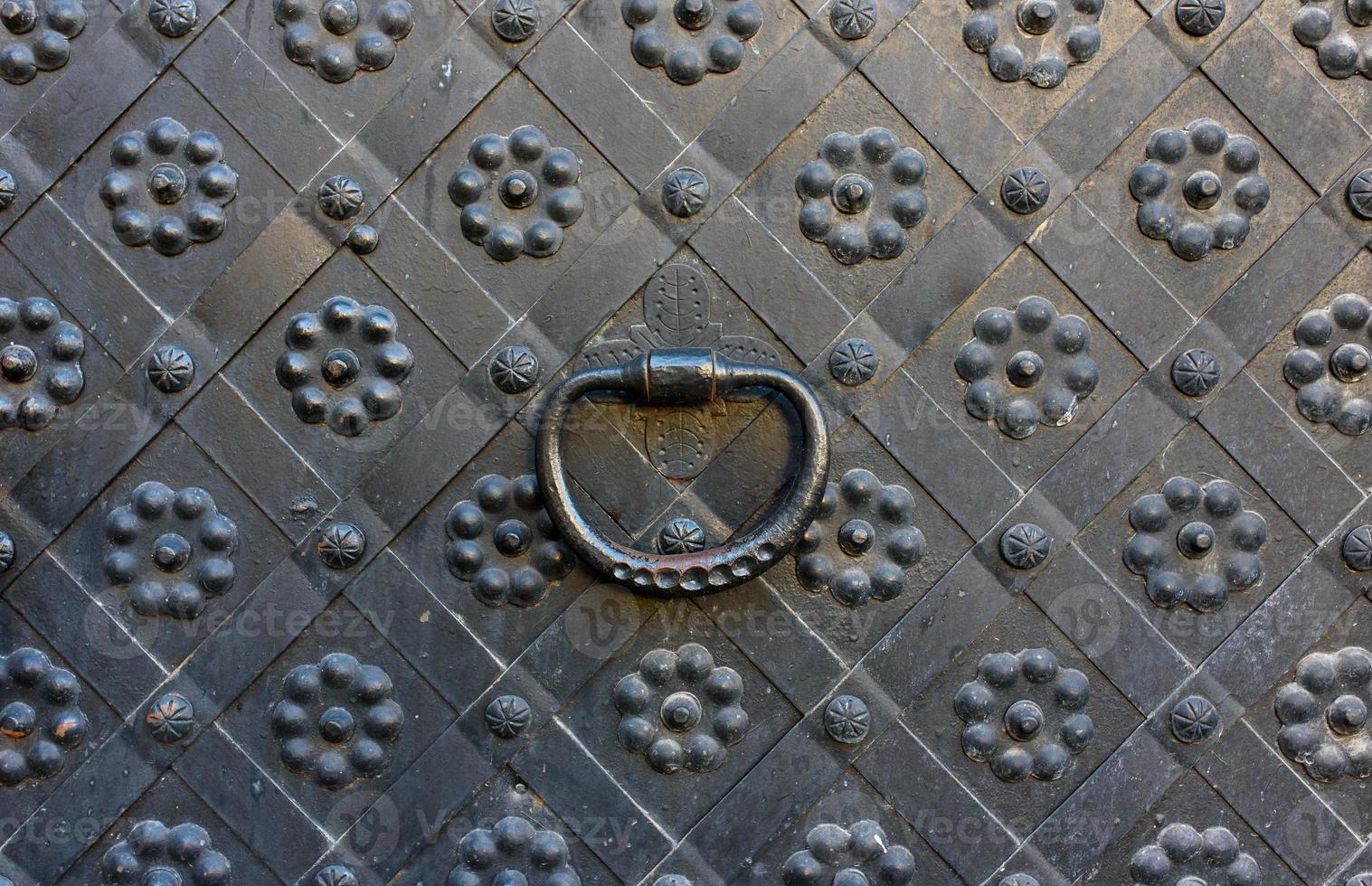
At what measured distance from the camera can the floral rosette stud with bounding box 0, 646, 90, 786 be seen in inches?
125

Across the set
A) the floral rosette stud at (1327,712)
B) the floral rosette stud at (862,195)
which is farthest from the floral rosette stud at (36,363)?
the floral rosette stud at (1327,712)

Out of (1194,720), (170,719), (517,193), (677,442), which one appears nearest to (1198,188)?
(1194,720)

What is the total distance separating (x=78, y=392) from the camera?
3193 millimetres

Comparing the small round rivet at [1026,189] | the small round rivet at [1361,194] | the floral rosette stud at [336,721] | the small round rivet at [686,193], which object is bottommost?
the floral rosette stud at [336,721]

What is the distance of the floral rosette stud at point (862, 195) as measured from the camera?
10.4 feet

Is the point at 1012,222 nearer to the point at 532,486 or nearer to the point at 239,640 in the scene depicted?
the point at 532,486

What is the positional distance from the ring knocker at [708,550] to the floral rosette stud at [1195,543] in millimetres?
817

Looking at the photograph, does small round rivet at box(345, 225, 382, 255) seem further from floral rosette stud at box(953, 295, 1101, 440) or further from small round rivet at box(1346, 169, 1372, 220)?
small round rivet at box(1346, 169, 1372, 220)

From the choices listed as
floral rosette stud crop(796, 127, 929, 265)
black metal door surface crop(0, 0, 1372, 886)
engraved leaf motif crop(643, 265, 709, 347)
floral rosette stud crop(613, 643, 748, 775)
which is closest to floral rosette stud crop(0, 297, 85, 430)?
black metal door surface crop(0, 0, 1372, 886)

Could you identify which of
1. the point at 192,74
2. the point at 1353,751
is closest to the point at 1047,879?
the point at 1353,751

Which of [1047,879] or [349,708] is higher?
[1047,879]

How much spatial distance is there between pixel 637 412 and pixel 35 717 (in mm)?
1594

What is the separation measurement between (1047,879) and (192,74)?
278 centimetres

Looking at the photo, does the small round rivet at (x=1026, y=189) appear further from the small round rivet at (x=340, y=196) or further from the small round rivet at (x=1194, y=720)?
the small round rivet at (x=340, y=196)
